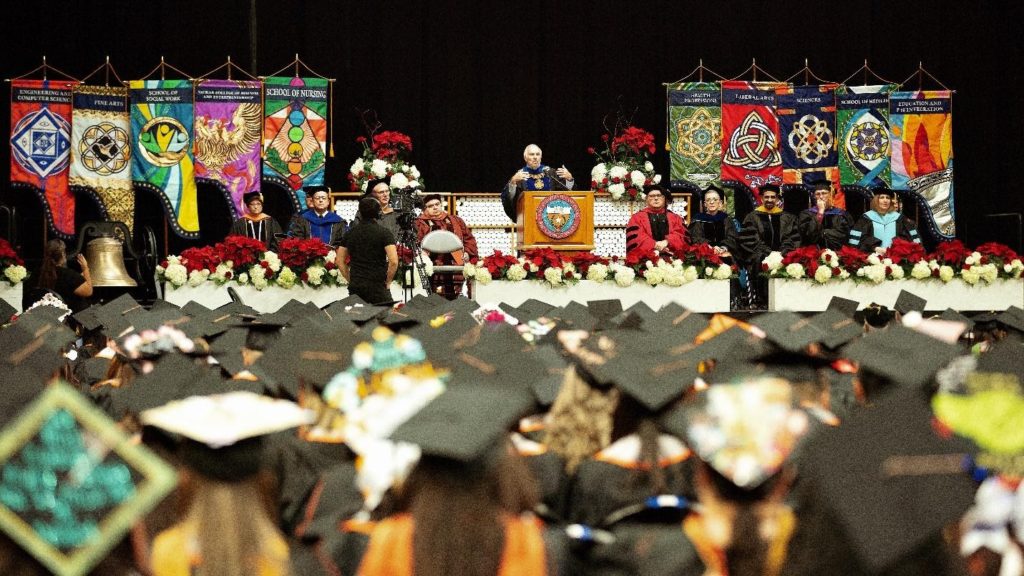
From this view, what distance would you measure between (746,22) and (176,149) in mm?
6896

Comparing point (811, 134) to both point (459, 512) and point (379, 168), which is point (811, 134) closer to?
point (379, 168)

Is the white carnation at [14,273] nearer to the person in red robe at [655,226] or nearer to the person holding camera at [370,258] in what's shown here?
the person holding camera at [370,258]

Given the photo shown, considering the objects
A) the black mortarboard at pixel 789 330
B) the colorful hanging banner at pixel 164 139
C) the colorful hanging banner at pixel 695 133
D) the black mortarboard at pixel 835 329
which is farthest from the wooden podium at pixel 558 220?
the black mortarboard at pixel 789 330

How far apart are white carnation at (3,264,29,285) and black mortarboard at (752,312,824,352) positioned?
19.4 ft

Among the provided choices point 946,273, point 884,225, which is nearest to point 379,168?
point 884,225

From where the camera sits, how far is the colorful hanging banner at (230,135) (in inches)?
428

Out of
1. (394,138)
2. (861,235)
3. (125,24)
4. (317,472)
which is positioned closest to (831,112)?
(861,235)

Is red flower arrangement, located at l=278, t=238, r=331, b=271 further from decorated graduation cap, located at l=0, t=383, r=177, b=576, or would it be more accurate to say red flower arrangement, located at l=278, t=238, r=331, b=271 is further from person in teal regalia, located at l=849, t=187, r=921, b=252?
decorated graduation cap, located at l=0, t=383, r=177, b=576

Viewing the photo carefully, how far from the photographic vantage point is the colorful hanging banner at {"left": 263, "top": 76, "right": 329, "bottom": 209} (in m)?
11.1

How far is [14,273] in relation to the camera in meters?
7.38

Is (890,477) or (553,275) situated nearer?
(890,477)

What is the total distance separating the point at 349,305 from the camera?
4.97 m

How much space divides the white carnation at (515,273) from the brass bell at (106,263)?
3457mm

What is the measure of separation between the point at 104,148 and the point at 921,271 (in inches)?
310
